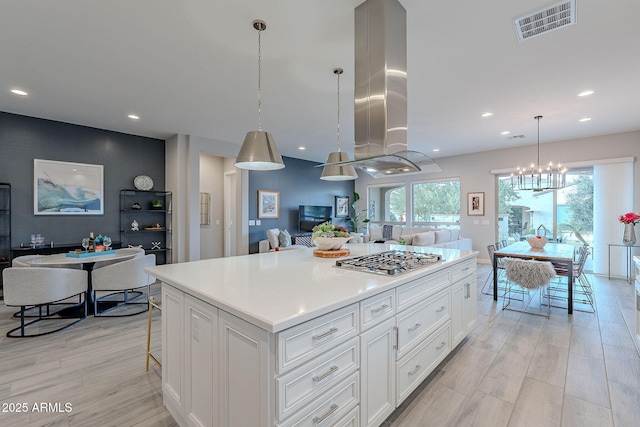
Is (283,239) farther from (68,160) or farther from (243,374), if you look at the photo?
(243,374)

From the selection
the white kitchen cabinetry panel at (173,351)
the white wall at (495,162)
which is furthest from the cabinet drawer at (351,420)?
the white wall at (495,162)

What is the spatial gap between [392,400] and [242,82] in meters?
3.41

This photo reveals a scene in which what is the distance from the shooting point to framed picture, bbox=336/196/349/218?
29.9ft

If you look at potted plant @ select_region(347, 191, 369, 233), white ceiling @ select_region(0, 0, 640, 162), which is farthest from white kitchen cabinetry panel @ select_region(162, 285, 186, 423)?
potted plant @ select_region(347, 191, 369, 233)

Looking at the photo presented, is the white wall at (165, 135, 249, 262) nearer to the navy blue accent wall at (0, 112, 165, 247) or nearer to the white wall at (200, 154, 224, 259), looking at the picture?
Result: the navy blue accent wall at (0, 112, 165, 247)

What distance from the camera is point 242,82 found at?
3.33 meters

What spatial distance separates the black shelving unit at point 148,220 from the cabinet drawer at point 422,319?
528 centimetres

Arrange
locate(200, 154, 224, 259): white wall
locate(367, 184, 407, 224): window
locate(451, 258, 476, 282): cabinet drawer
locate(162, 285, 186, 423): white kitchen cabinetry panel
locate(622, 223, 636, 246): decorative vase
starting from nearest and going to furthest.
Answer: locate(162, 285, 186, 423): white kitchen cabinetry panel, locate(451, 258, 476, 282): cabinet drawer, locate(622, 223, 636, 246): decorative vase, locate(200, 154, 224, 259): white wall, locate(367, 184, 407, 224): window

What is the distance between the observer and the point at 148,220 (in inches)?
224

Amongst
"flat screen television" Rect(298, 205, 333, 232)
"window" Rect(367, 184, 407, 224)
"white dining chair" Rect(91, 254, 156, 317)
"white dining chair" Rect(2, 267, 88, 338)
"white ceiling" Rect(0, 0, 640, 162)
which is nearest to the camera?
"white ceiling" Rect(0, 0, 640, 162)

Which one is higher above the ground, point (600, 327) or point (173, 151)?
point (173, 151)

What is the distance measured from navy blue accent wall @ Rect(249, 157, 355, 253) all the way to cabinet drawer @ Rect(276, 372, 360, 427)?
18.7 feet

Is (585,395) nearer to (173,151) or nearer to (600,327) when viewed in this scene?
(600,327)

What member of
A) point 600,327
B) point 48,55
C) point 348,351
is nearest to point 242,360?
point 348,351
